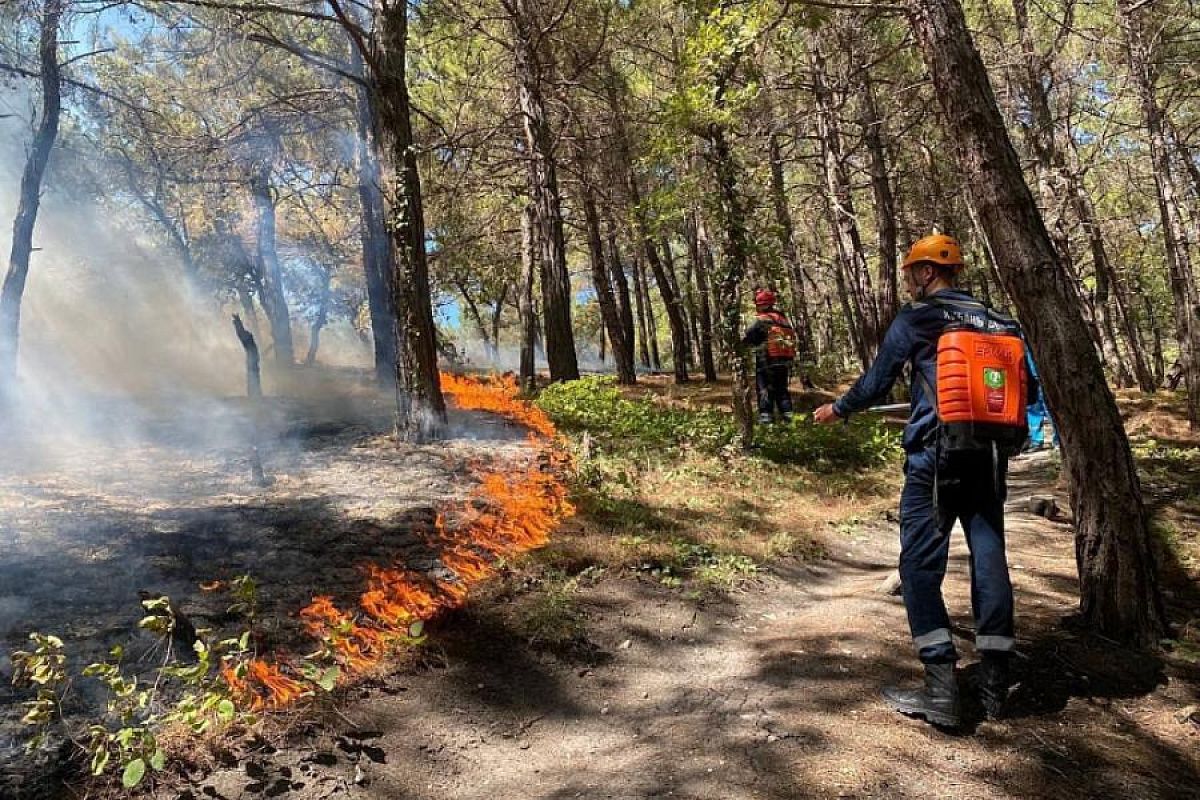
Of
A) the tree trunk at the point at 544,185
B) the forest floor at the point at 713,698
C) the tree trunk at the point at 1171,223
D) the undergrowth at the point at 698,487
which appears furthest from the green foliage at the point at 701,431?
the tree trunk at the point at 1171,223

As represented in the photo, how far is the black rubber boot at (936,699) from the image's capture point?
2.98 metres

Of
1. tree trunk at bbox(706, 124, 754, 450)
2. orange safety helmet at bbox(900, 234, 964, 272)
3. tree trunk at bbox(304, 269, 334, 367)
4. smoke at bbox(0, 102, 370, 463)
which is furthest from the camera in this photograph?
tree trunk at bbox(304, 269, 334, 367)

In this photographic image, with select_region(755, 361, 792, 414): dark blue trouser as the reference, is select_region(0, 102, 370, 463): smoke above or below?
above

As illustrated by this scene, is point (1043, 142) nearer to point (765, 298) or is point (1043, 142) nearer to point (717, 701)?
point (765, 298)

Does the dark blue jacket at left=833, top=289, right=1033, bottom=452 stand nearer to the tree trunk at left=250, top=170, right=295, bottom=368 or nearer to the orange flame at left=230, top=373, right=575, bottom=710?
the orange flame at left=230, top=373, right=575, bottom=710

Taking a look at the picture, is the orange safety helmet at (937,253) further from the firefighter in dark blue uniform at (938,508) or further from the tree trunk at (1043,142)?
the tree trunk at (1043,142)

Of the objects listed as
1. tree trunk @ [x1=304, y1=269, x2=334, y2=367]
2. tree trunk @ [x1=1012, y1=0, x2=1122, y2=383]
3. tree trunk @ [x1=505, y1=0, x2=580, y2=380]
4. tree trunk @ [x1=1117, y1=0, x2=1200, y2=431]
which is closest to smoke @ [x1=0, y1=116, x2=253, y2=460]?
tree trunk @ [x1=304, y1=269, x2=334, y2=367]

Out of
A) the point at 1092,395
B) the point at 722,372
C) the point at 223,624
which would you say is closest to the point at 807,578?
the point at 1092,395

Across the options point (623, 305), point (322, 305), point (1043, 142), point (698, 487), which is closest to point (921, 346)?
point (698, 487)

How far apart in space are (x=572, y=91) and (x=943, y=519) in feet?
44.6

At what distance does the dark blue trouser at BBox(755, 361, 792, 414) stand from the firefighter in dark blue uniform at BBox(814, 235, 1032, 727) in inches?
281

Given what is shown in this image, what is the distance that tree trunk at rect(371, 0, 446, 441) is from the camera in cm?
788

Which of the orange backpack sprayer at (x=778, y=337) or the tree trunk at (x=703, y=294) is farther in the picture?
the tree trunk at (x=703, y=294)

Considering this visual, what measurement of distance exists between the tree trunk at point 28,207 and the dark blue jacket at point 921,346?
1359 centimetres
